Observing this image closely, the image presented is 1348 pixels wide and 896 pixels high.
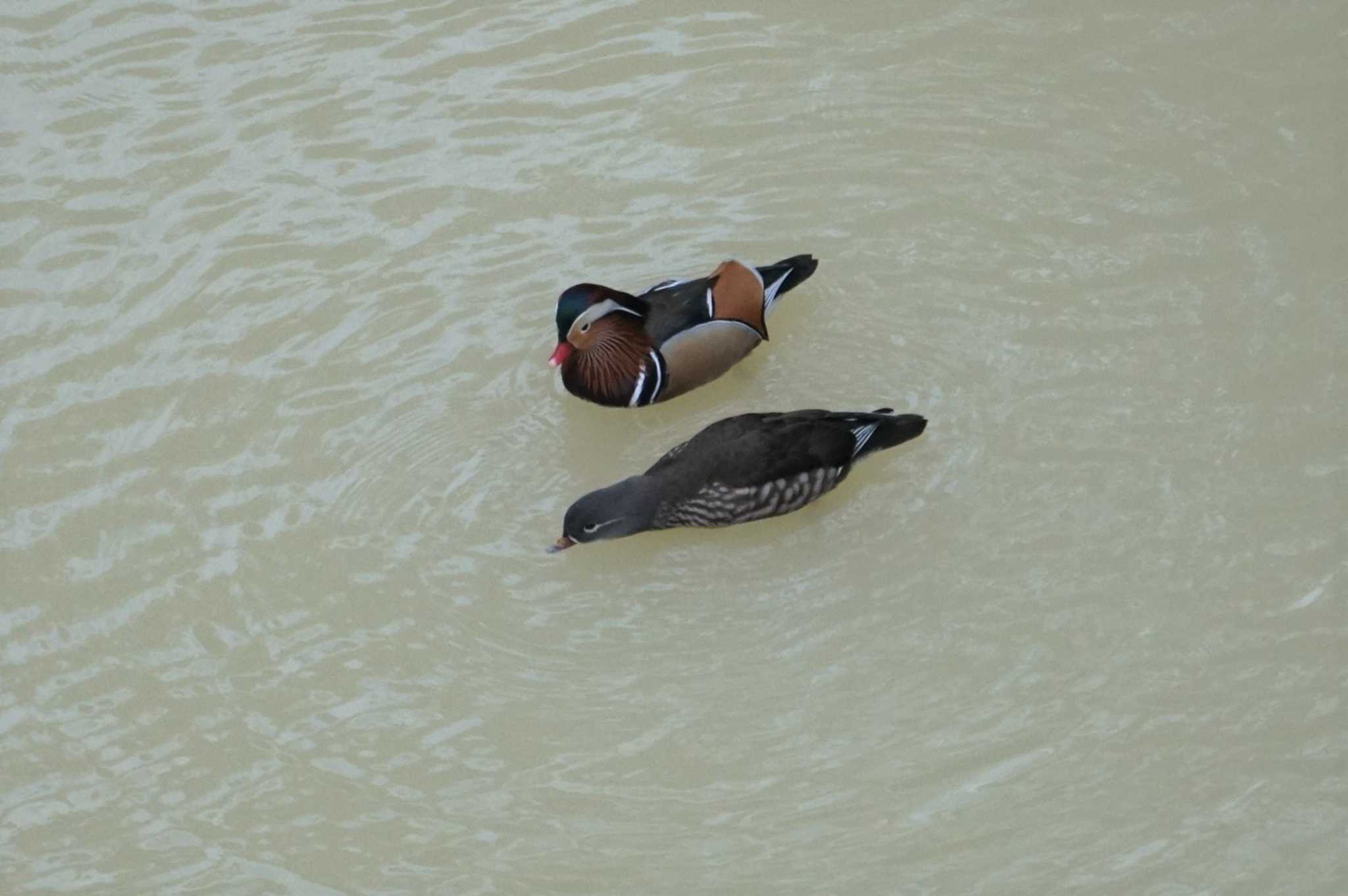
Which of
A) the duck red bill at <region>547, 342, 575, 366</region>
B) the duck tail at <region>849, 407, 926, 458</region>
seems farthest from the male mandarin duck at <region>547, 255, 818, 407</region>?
the duck tail at <region>849, 407, 926, 458</region>

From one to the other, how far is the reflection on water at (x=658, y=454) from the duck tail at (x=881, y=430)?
0.17 metres

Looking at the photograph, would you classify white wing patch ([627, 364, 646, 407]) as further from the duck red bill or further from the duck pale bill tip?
the duck pale bill tip

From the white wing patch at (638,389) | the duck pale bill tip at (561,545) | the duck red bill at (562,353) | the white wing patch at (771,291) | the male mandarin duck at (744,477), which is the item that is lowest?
the duck pale bill tip at (561,545)

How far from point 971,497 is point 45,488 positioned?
340cm

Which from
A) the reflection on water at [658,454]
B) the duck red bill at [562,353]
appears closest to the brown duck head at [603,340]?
the duck red bill at [562,353]

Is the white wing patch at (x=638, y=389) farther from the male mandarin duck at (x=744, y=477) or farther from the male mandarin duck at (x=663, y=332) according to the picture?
the male mandarin duck at (x=744, y=477)

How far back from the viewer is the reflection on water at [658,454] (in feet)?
17.3

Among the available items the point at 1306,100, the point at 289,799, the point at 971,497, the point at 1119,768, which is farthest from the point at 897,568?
the point at 1306,100

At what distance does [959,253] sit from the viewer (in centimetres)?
700

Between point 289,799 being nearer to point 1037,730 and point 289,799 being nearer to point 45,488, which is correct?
point 45,488

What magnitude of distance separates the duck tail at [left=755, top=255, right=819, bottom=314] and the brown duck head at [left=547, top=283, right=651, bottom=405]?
499mm

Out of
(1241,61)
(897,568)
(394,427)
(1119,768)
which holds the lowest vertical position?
(1119,768)

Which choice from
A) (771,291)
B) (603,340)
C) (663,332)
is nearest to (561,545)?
(603,340)

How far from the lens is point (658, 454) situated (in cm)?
650
